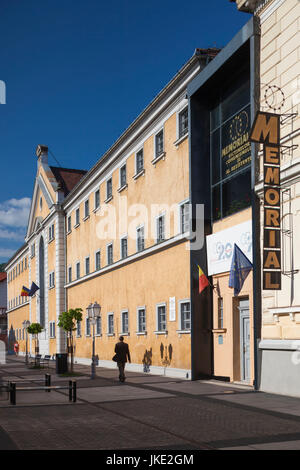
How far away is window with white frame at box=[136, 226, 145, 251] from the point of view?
2845cm

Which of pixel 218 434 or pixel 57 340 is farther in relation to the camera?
pixel 57 340

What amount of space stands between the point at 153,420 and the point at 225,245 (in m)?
9.66

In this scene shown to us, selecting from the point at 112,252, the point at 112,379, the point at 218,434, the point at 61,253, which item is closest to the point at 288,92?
the point at 218,434

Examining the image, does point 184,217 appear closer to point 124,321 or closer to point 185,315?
point 185,315

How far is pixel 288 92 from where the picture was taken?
17.1 metres

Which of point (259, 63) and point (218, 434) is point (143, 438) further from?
point (259, 63)

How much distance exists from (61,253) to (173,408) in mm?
32588

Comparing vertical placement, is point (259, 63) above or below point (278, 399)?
above

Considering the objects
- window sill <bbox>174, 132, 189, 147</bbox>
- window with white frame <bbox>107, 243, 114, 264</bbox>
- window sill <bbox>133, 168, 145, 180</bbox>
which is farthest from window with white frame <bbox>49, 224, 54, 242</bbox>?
window sill <bbox>174, 132, 189, 147</bbox>

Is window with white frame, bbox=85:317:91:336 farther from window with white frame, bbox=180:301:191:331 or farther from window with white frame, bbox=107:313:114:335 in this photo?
window with white frame, bbox=180:301:191:331

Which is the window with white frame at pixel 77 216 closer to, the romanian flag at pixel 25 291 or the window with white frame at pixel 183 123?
the romanian flag at pixel 25 291

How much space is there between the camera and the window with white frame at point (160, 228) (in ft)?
84.8

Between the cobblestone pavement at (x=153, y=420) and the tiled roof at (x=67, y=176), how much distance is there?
110 ft

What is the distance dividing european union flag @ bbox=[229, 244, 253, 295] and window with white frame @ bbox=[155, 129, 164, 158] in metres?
8.36
